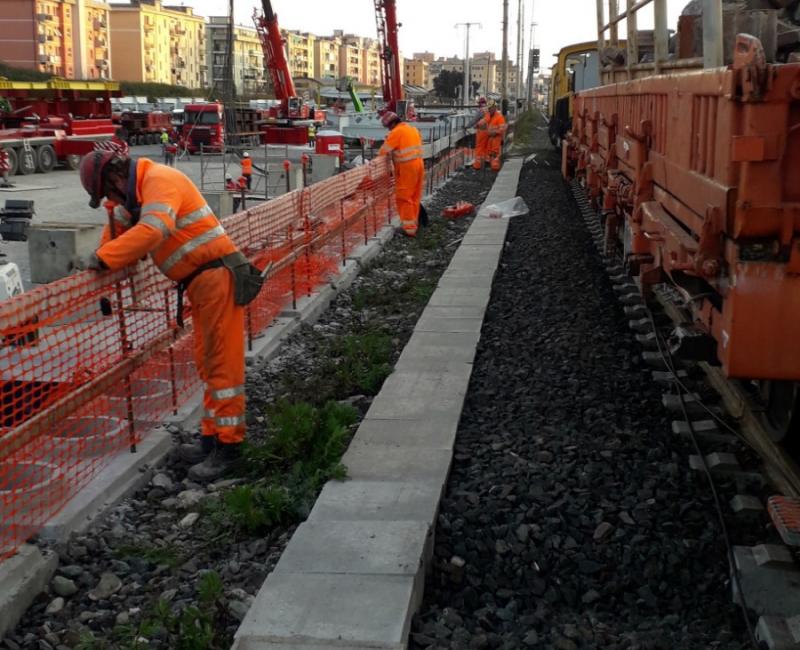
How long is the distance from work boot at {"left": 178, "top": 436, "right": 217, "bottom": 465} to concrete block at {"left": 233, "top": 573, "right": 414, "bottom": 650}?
1.73 metres

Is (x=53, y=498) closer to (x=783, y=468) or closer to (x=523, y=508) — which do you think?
(x=523, y=508)

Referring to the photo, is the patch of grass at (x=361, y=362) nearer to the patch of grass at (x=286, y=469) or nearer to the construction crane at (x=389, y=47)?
the patch of grass at (x=286, y=469)

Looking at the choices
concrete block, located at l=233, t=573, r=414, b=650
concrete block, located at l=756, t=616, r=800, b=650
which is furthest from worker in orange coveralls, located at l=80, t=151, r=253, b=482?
concrete block, located at l=756, t=616, r=800, b=650

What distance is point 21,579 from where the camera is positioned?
3820 millimetres

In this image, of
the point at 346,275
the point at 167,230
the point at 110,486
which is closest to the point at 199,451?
the point at 110,486

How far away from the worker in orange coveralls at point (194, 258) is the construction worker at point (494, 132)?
68.8 feet

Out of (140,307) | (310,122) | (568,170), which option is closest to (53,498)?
(140,307)

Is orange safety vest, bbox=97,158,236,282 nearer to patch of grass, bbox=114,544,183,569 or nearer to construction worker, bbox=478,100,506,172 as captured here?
patch of grass, bbox=114,544,183,569

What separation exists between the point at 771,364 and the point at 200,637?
101 inches

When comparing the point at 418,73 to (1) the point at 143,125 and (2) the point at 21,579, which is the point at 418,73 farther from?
(2) the point at 21,579

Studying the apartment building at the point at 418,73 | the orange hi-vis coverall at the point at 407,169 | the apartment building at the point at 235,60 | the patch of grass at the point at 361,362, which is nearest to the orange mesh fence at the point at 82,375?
the patch of grass at the point at 361,362

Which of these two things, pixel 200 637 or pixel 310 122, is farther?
pixel 310 122

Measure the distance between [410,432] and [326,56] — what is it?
171 meters

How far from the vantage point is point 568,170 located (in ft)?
59.0
